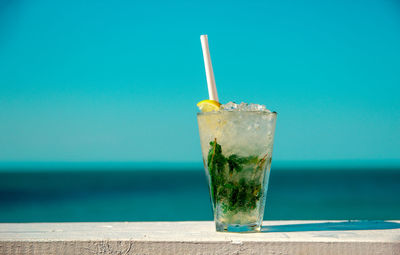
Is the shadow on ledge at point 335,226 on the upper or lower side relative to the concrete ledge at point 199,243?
upper

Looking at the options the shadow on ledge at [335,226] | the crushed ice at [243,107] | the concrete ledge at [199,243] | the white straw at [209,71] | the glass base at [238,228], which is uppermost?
the white straw at [209,71]

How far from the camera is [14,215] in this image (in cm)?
2378

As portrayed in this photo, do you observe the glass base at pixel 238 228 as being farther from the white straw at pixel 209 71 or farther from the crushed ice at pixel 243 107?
the white straw at pixel 209 71

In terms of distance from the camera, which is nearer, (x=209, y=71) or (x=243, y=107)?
(x=243, y=107)

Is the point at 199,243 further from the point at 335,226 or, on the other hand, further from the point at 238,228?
the point at 335,226

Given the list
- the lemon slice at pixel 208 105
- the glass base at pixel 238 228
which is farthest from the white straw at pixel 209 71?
the glass base at pixel 238 228

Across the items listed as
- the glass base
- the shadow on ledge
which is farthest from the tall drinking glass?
the shadow on ledge

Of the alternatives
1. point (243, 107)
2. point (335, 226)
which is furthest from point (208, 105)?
point (335, 226)

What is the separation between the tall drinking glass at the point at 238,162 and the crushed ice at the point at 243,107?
0.09ft

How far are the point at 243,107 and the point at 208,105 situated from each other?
0.62 ft

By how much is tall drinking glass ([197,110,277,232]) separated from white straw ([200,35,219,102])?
19cm

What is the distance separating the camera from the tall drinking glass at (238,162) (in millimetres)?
2264

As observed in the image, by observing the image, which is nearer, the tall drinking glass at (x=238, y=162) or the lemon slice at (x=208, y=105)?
the tall drinking glass at (x=238, y=162)

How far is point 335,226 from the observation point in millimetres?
2393
